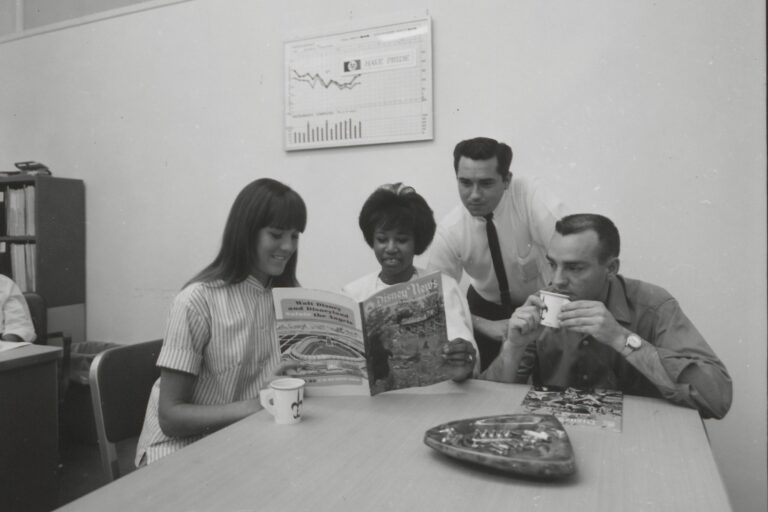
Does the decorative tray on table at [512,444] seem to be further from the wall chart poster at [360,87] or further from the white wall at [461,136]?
the wall chart poster at [360,87]

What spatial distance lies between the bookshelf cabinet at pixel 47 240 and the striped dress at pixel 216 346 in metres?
2.23

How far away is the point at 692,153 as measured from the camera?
6.82 feet

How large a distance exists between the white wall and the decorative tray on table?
1.41 metres

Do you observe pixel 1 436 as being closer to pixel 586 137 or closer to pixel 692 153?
pixel 586 137

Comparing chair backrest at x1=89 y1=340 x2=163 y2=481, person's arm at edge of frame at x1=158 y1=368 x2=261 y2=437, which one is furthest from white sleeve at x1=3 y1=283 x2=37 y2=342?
person's arm at edge of frame at x1=158 y1=368 x2=261 y2=437

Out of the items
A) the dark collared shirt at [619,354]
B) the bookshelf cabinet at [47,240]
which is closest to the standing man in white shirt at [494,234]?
the dark collared shirt at [619,354]

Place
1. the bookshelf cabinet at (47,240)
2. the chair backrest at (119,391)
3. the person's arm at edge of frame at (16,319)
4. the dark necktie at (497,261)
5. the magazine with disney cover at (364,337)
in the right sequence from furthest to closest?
1. the bookshelf cabinet at (47,240)
2. the person's arm at edge of frame at (16,319)
3. the dark necktie at (497,261)
4. the chair backrest at (119,391)
5. the magazine with disney cover at (364,337)

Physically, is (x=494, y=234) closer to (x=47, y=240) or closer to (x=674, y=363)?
(x=674, y=363)

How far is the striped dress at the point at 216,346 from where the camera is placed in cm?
130

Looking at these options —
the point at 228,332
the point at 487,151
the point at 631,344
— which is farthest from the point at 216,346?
the point at 487,151

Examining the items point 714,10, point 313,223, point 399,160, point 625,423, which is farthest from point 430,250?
point 714,10

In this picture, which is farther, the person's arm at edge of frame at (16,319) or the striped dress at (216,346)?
the person's arm at edge of frame at (16,319)

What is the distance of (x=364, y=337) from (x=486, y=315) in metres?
1.10

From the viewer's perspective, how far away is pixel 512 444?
92 centimetres
